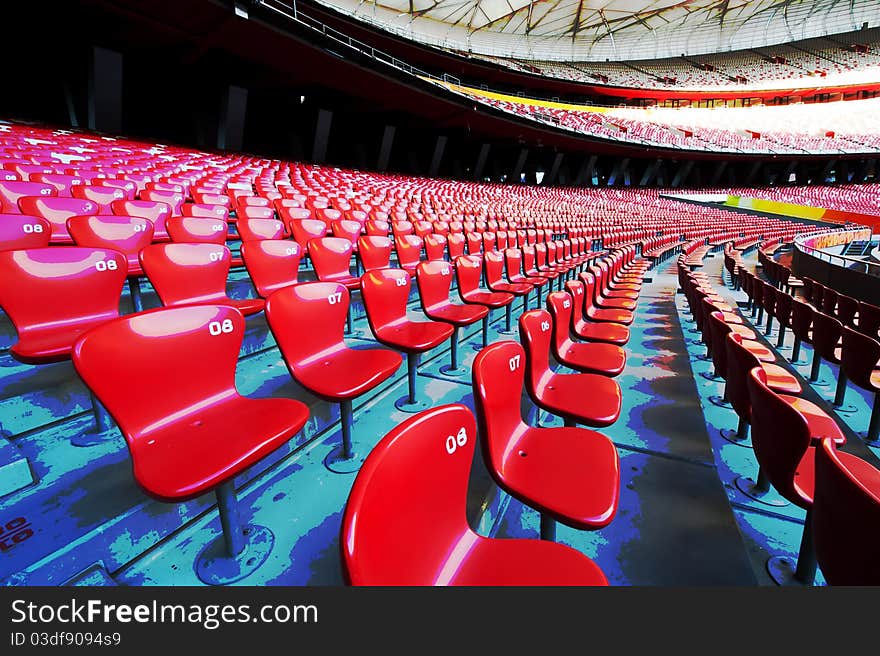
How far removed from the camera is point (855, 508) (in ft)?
2.56

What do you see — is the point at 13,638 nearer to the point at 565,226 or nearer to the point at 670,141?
the point at 565,226

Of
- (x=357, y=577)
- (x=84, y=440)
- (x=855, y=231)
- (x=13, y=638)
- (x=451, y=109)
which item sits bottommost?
(x=84, y=440)

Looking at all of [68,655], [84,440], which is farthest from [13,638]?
[84,440]

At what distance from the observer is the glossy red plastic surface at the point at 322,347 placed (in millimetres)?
1692

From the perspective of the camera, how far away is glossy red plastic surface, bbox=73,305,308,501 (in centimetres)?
113

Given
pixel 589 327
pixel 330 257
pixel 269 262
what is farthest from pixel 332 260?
pixel 589 327

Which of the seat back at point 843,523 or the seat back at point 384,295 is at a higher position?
the seat back at point 843,523

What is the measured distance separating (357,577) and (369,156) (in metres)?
18.6

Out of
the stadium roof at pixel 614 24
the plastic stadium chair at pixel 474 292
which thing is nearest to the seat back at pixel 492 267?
the plastic stadium chair at pixel 474 292

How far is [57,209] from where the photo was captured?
9.02 feet

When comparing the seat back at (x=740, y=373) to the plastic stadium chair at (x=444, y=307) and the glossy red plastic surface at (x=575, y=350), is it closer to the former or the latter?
the glossy red plastic surface at (x=575, y=350)

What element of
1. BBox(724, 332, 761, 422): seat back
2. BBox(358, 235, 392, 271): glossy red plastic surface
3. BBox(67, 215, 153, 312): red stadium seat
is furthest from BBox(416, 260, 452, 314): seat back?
BBox(724, 332, 761, 422): seat back

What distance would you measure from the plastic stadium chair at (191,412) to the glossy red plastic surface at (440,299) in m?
1.39

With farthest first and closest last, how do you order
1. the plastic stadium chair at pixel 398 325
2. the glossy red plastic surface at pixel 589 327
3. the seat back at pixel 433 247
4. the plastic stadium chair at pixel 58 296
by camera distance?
the seat back at pixel 433 247 → the glossy red plastic surface at pixel 589 327 → the plastic stadium chair at pixel 398 325 → the plastic stadium chair at pixel 58 296
